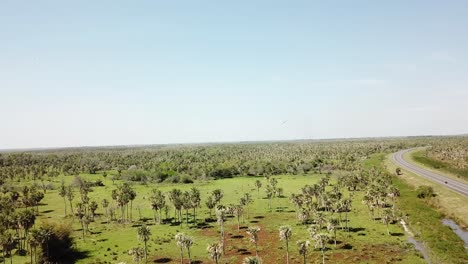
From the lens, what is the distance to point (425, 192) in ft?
478

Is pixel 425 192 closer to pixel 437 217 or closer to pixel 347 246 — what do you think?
pixel 437 217

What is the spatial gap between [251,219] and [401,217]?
51901mm

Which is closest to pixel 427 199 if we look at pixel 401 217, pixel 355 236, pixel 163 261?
pixel 401 217

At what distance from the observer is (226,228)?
4877 inches

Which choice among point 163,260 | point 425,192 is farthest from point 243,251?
point 425,192

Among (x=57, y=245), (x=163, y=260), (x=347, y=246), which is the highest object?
(x=57, y=245)

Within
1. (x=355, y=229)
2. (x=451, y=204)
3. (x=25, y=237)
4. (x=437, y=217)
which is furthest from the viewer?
(x=451, y=204)

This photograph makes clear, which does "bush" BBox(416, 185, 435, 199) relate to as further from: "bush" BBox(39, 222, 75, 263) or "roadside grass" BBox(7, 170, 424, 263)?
"bush" BBox(39, 222, 75, 263)

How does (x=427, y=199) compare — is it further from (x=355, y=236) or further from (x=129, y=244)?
(x=129, y=244)

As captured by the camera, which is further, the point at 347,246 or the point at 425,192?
the point at 425,192

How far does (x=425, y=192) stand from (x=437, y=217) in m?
29.2

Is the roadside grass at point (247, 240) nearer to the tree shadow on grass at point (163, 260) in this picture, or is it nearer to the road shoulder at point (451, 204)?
the tree shadow on grass at point (163, 260)

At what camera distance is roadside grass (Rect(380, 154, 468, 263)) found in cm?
8617

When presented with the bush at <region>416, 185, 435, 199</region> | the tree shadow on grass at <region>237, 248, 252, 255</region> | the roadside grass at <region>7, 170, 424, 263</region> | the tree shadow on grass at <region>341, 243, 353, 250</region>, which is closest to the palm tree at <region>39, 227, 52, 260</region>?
the roadside grass at <region>7, 170, 424, 263</region>
